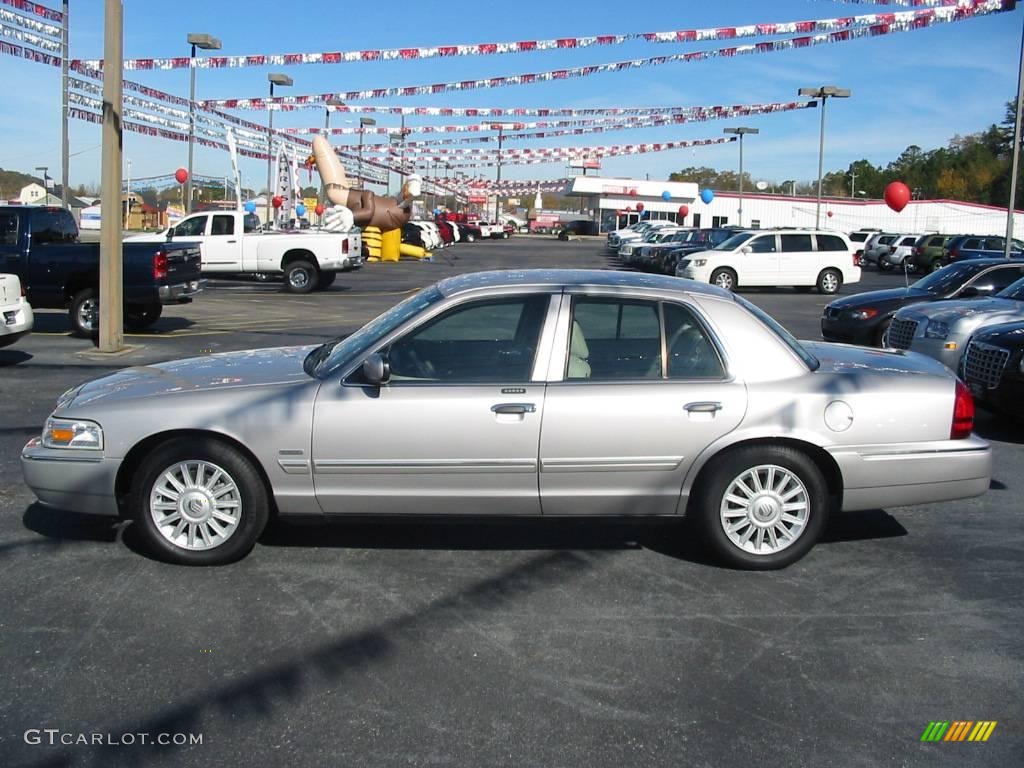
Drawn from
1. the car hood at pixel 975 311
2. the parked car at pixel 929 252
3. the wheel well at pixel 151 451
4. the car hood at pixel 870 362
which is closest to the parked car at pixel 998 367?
the car hood at pixel 975 311

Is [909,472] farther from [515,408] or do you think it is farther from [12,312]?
[12,312]

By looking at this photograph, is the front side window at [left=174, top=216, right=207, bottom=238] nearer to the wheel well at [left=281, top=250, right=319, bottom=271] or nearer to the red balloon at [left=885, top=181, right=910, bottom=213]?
the wheel well at [left=281, top=250, right=319, bottom=271]

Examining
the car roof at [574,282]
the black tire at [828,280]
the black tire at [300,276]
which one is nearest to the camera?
the car roof at [574,282]

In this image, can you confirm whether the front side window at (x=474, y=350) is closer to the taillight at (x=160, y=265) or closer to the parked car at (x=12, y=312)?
the parked car at (x=12, y=312)

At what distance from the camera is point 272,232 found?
83.3 feet

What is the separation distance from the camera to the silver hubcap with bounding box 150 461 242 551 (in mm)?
5156

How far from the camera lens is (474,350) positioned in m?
5.54

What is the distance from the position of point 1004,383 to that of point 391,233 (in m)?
37.2

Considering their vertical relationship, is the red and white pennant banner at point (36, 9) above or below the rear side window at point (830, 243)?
above

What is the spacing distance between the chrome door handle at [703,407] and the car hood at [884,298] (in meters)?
9.50

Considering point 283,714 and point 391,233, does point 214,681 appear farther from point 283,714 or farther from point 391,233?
point 391,233

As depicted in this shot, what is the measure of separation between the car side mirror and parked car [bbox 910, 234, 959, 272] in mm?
36861

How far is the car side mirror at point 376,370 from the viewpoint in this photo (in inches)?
195

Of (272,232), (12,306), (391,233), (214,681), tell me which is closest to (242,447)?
(214,681)
